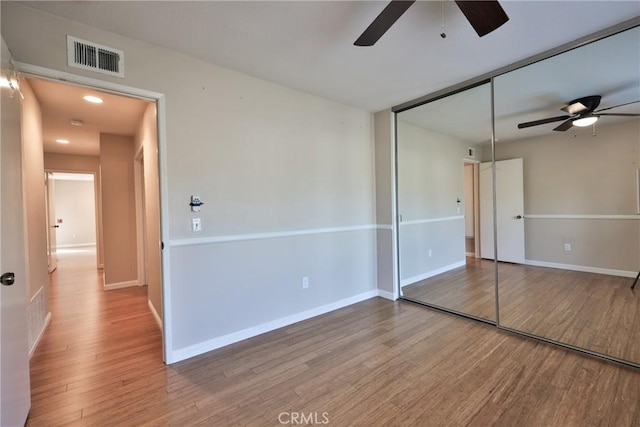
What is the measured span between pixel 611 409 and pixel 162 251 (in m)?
3.22

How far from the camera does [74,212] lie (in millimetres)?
9508

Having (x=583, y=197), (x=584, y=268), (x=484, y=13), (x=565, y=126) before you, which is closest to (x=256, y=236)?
(x=484, y=13)

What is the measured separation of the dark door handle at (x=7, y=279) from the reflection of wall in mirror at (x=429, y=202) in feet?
11.9

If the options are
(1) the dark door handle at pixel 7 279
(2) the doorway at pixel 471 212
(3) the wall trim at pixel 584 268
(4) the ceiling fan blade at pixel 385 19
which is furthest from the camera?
(2) the doorway at pixel 471 212

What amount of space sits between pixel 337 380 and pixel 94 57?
9.46 ft

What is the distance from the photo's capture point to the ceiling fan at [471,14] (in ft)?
4.56

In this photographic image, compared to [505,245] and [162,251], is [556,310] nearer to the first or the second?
[505,245]

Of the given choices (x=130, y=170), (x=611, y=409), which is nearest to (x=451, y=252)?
(x=611, y=409)

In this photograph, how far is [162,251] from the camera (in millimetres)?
2223

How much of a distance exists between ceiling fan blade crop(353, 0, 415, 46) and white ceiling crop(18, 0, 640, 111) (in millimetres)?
254

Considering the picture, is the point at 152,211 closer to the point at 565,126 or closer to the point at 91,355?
the point at 91,355

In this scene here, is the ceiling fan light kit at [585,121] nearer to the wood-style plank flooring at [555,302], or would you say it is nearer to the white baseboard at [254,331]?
the wood-style plank flooring at [555,302]

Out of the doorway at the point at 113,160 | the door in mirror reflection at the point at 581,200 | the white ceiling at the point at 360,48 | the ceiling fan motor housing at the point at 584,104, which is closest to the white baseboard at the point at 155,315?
the doorway at the point at 113,160

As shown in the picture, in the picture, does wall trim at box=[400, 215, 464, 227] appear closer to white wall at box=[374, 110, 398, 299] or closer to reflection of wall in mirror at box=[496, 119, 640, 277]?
white wall at box=[374, 110, 398, 299]
